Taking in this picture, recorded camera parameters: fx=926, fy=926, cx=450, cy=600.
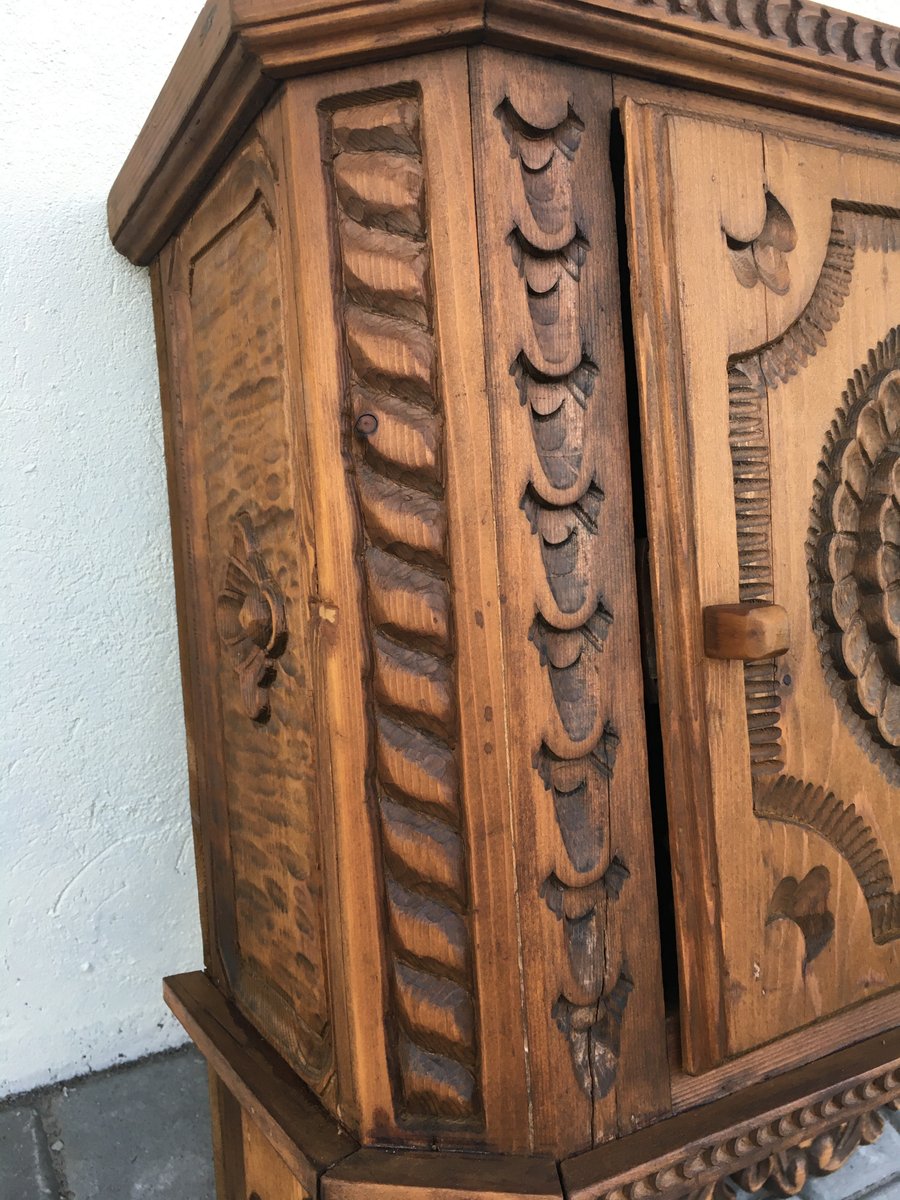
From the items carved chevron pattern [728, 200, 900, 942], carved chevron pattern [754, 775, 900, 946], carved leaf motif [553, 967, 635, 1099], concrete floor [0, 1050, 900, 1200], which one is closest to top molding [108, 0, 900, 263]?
carved chevron pattern [728, 200, 900, 942]

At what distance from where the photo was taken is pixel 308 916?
0.72m

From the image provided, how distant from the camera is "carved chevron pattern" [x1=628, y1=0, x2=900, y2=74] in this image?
2.13 ft

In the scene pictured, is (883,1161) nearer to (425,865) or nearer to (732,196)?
(425,865)

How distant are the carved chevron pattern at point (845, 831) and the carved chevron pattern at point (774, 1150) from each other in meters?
0.12

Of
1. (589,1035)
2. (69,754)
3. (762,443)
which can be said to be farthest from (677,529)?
(69,754)

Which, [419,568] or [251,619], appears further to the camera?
[251,619]

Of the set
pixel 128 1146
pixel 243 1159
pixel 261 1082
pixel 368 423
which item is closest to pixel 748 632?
pixel 368 423

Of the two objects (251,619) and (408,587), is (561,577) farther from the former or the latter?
(251,619)

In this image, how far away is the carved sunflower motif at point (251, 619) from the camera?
0.74m

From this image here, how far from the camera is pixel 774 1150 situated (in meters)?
0.70

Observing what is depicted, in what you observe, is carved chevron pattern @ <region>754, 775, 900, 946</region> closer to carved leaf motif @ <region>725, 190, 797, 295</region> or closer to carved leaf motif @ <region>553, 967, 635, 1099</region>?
carved leaf motif @ <region>553, 967, 635, 1099</region>

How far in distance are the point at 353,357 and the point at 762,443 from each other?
0.32 metres

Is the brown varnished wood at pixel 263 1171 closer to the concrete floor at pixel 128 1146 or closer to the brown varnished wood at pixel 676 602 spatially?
the concrete floor at pixel 128 1146

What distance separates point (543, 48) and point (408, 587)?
372 millimetres
